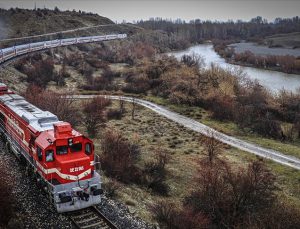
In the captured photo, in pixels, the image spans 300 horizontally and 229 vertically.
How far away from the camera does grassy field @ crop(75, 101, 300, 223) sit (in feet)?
75.7

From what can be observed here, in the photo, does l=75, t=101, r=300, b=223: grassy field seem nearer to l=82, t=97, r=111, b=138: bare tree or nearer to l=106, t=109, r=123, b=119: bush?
l=106, t=109, r=123, b=119: bush

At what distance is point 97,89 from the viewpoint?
63.3 m

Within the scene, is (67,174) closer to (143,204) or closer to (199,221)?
(143,204)

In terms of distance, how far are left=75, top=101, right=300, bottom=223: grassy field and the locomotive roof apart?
17.5 feet

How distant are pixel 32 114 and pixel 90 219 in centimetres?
796

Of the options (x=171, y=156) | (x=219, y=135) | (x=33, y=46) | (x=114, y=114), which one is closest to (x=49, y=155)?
(x=171, y=156)

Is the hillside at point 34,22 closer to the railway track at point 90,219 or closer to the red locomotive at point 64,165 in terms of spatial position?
the red locomotive at point 64,165

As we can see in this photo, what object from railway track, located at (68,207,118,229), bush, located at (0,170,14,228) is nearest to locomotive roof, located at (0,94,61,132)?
bush, located at (0,170,14,228)

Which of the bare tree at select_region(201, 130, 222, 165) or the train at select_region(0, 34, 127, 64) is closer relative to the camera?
the bare tree at select_region(201, 130, 222, 165)

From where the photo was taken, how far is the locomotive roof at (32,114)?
1966cm

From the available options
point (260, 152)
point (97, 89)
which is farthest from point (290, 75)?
point (260, 152)

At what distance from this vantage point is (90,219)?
16891mm

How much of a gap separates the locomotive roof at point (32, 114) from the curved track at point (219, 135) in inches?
788

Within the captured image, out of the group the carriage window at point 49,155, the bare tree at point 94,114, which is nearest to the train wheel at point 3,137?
the carriage window at point 49,155
